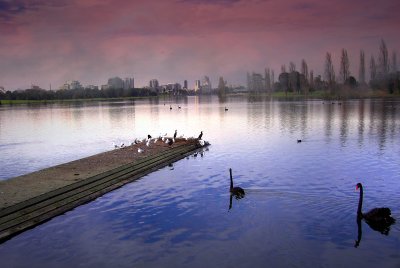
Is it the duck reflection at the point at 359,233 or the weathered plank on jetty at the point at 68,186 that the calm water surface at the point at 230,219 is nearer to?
the duck reflection at the point at 359,233

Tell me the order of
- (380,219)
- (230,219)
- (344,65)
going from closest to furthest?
(380,219) → (230,219) → (344,65)

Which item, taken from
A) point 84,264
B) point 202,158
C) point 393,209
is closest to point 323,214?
point 393,209

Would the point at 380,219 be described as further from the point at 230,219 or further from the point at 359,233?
the point at 230,219

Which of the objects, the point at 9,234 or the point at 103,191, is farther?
the point at 103,191

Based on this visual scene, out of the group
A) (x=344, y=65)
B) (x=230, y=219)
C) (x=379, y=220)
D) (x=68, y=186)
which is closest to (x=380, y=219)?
(x=379, y=220)

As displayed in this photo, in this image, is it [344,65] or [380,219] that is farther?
[344,65]

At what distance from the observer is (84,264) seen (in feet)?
40.5

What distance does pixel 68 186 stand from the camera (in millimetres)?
18938

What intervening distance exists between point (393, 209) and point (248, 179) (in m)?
8.14

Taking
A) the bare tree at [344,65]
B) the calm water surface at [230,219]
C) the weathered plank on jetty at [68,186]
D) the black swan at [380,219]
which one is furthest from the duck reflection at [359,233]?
the bare tree at [344,65]

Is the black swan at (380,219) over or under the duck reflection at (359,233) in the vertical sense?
over

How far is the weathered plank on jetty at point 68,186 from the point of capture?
50.1 feet

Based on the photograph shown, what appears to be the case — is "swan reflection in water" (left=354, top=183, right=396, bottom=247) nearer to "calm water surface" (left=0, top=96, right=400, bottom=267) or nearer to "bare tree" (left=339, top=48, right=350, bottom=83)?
"calm water surface" (left=0, top=96, right=400, bottom=267)

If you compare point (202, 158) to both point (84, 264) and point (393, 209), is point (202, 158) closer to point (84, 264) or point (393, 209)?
point (393, 209)
